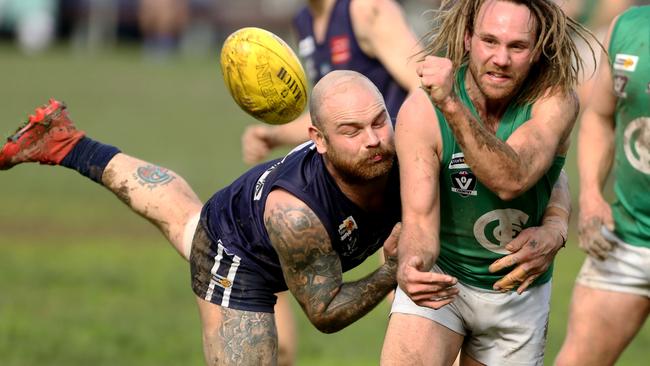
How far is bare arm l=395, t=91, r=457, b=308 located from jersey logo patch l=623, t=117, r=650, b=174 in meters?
1.47

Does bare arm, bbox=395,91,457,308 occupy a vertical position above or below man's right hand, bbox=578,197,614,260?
above

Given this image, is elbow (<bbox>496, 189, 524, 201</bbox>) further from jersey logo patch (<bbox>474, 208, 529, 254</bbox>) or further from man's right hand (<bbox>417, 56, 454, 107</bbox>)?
man's right hand (<bbox>417, 56, 454, 107</bbox>)

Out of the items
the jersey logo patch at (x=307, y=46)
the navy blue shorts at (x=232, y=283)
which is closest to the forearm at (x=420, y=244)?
the navy blue shorts at (x=232, y=283)

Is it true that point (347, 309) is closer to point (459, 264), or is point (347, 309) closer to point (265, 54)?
point (459, 264)

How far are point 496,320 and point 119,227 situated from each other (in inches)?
378

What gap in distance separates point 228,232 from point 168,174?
0.98 m

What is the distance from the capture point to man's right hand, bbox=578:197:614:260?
6777mm

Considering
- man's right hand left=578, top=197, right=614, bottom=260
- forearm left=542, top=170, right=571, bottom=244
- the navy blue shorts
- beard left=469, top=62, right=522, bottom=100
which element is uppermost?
beard left=469, top=62, right=522, bottom=100

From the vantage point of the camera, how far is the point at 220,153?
2009cm

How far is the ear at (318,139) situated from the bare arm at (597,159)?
166 cm

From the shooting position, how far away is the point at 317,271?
6023mm

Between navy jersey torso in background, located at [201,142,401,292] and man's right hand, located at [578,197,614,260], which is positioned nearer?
navy jersey torso in background, located at [201,142,401,292]

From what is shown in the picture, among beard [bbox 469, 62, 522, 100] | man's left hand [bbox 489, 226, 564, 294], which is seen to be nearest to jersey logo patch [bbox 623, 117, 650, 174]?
man's left hand [bbox 489, 226, 564, 294]

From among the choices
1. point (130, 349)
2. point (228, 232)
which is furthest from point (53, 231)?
point (228, 232)
